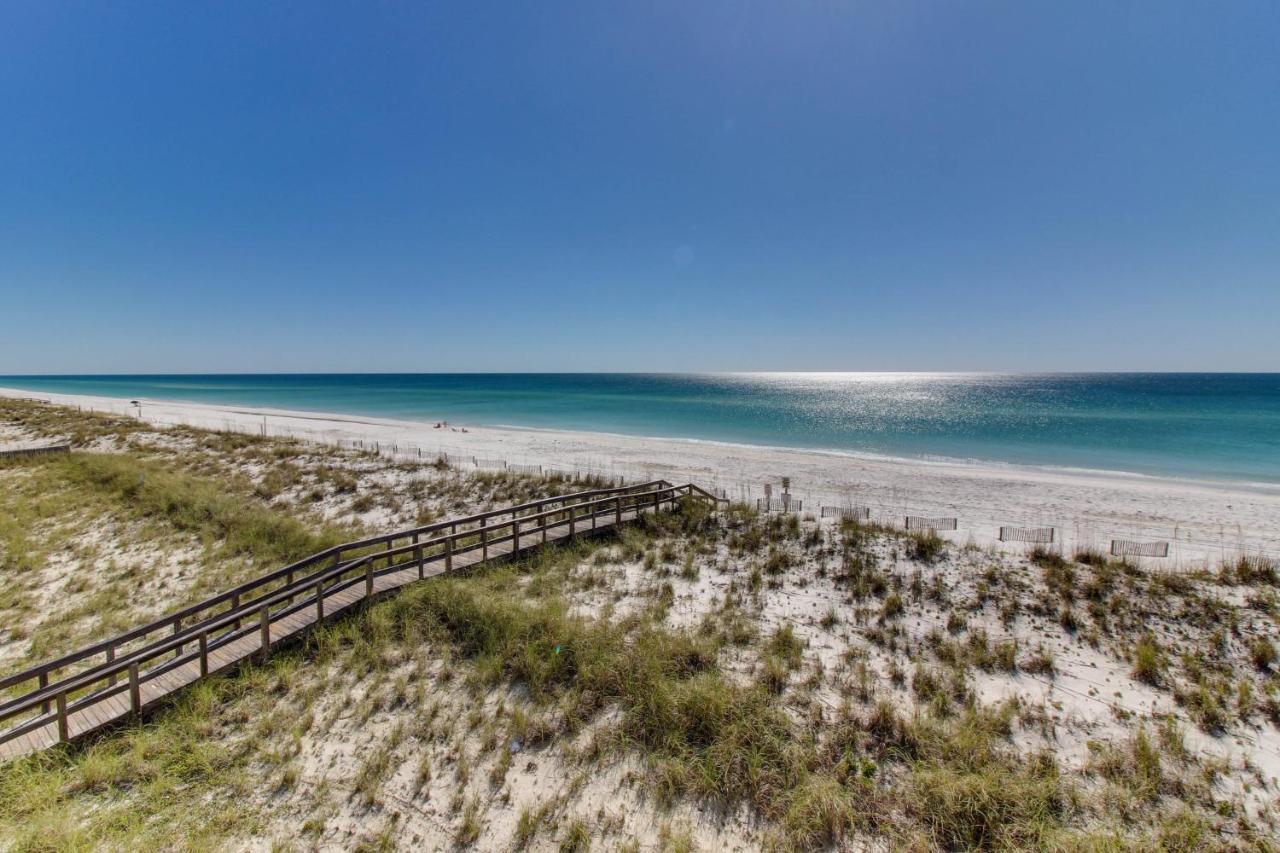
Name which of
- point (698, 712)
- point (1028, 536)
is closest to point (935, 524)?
point (1028, 536)

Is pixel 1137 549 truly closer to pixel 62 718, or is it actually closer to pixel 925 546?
pixel 925 546

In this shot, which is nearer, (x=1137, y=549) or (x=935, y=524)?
(x=1137, y=549)

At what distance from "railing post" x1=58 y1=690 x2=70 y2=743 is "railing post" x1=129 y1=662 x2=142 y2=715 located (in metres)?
0.52

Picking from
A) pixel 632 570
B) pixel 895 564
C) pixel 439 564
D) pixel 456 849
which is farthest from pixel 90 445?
pixel 895 564

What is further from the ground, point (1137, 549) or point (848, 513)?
point (848, 513)

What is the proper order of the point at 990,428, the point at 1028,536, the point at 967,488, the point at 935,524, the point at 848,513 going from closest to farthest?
the point at 1028,536
the point at 935,524
the point at 848,513
the point at 967,488
the point at 990,428

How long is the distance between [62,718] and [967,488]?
2691 cm

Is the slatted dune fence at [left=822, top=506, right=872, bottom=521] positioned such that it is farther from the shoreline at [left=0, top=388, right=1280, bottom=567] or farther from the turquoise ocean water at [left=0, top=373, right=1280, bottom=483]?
the turquoise ocean water at [left=0, top=373, right=1280, bottom=483]

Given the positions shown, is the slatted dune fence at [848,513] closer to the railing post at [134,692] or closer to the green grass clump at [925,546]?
the green grass clump at [925,546]

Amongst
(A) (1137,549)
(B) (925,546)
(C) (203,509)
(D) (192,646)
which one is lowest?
(D) (192,646)

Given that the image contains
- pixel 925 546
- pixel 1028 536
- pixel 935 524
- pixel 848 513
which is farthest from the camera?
pixel 848 513

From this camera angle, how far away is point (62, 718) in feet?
18.0

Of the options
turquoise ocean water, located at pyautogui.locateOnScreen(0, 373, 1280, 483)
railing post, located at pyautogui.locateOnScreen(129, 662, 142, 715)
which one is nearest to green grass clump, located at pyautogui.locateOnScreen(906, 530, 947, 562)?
railing post, located at pyautogui.locateOnScreen(129, 662, 142, 715)

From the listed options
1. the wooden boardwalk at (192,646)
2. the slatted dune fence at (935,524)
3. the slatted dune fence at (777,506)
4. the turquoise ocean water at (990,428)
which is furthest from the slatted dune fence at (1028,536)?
the turquoise ocean water at (990,428)
